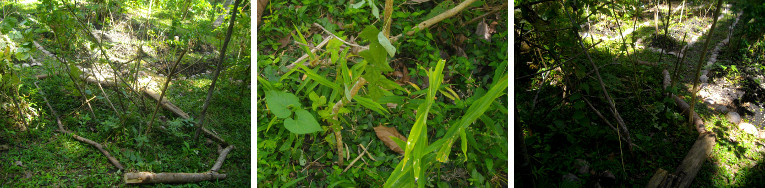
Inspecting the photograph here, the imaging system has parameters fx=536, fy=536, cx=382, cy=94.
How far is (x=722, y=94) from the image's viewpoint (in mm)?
1056

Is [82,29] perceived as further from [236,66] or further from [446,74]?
[446,74]

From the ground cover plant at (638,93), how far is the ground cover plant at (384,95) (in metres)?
0.20

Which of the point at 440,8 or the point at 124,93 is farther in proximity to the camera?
the point at 124,93

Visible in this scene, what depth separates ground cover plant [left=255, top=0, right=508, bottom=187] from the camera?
87 cm

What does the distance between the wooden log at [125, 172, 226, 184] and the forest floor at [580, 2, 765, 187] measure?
103cm

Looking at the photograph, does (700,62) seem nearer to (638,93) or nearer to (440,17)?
(638,93)

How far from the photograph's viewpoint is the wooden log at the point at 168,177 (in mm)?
1221

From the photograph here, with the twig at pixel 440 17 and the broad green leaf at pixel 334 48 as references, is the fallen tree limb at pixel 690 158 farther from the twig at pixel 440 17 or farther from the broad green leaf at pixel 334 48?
the broad green leaf at pixel 334 48

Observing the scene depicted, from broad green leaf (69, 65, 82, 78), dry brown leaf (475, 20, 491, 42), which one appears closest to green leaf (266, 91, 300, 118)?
dry brown leaf (475, 20, 491, 42)

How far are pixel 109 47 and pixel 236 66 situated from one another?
1.21ft

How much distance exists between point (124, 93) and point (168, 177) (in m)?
0.29

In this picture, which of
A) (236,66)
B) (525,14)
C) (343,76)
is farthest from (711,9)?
(236,66)

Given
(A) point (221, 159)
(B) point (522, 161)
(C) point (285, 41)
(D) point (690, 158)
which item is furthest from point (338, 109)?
(D) point (690, 158)

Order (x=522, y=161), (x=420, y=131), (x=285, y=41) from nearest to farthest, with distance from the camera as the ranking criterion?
(x=420, y=131), (x=285, y=41), (x=522, y=161)
